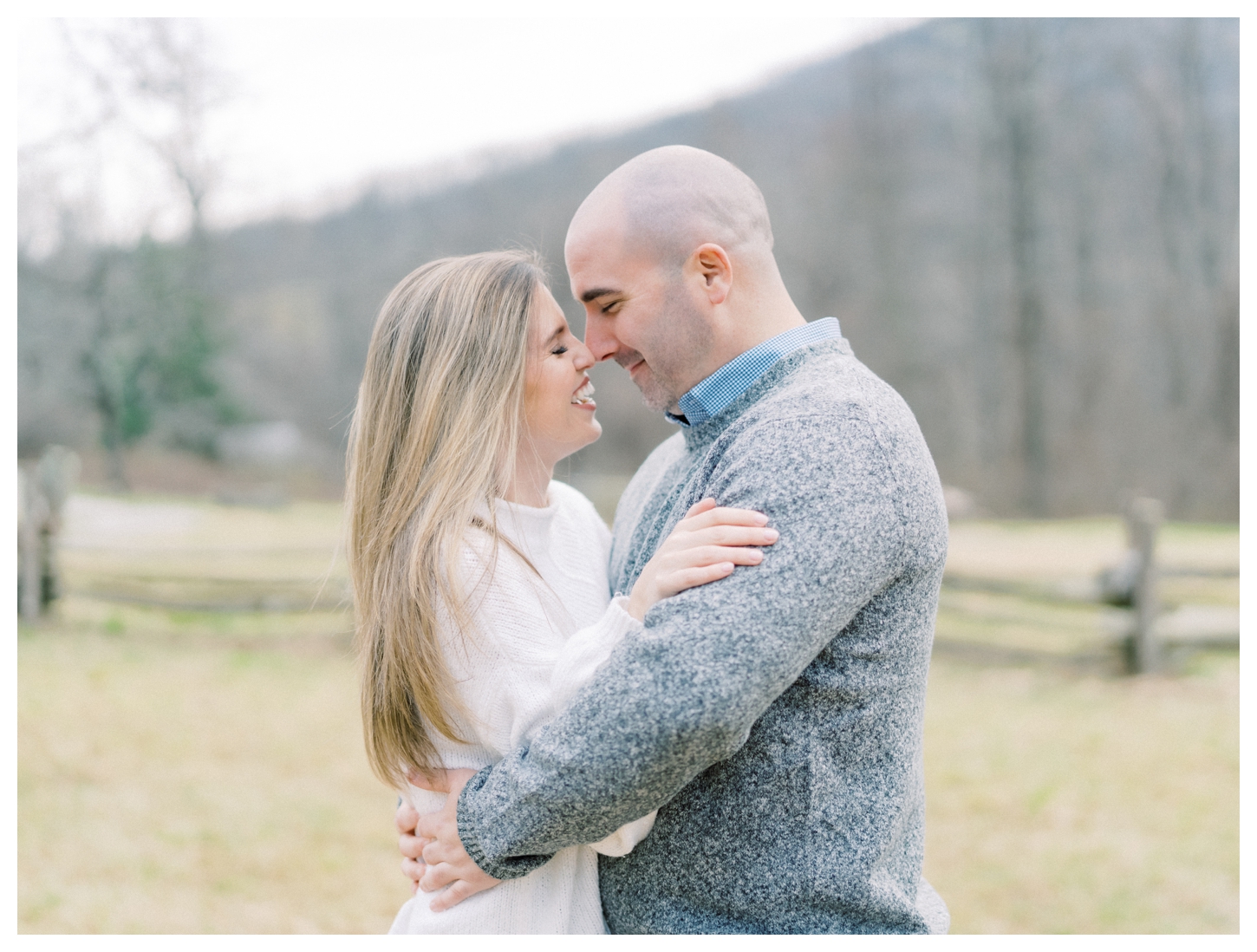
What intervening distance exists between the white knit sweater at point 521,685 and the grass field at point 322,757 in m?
0.50

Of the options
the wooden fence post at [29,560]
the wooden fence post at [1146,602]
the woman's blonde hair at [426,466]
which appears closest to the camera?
the woman's blonde hair at [426,466]

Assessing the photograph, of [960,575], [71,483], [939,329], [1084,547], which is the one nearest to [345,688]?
[71,483]

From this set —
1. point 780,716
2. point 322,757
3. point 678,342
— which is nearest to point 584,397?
point 678,342

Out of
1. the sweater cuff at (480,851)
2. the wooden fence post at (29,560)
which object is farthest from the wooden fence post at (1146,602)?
the wooden fence post at (29,560)

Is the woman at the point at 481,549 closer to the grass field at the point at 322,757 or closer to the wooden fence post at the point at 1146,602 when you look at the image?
the grass field at the point at 322,757

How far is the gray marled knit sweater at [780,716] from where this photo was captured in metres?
1.26

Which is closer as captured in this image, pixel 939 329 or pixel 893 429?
pixel 893 429

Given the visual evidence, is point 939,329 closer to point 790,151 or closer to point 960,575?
point 790,151

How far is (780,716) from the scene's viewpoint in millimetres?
1433

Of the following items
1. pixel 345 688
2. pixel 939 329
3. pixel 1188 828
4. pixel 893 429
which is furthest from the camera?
Result: pixel 939 329

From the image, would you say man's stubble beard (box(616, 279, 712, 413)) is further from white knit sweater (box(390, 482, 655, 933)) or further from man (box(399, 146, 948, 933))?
white knit sweater (box(390, 482, 655, 933))

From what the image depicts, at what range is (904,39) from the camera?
10.4 m

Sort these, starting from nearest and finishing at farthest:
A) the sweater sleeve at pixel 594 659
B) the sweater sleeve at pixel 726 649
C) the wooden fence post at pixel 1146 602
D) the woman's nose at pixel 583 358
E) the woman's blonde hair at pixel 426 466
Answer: the sweater sleeve at pixel 726 649 → the sweater sleeve at pixel 594 659 → the woman's blonde hair at pixel 426 466 → the woman's nose at pixel 583 358 → the wooden fence post at pixel 1146 602

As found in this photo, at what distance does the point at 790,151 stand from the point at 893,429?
963cm
